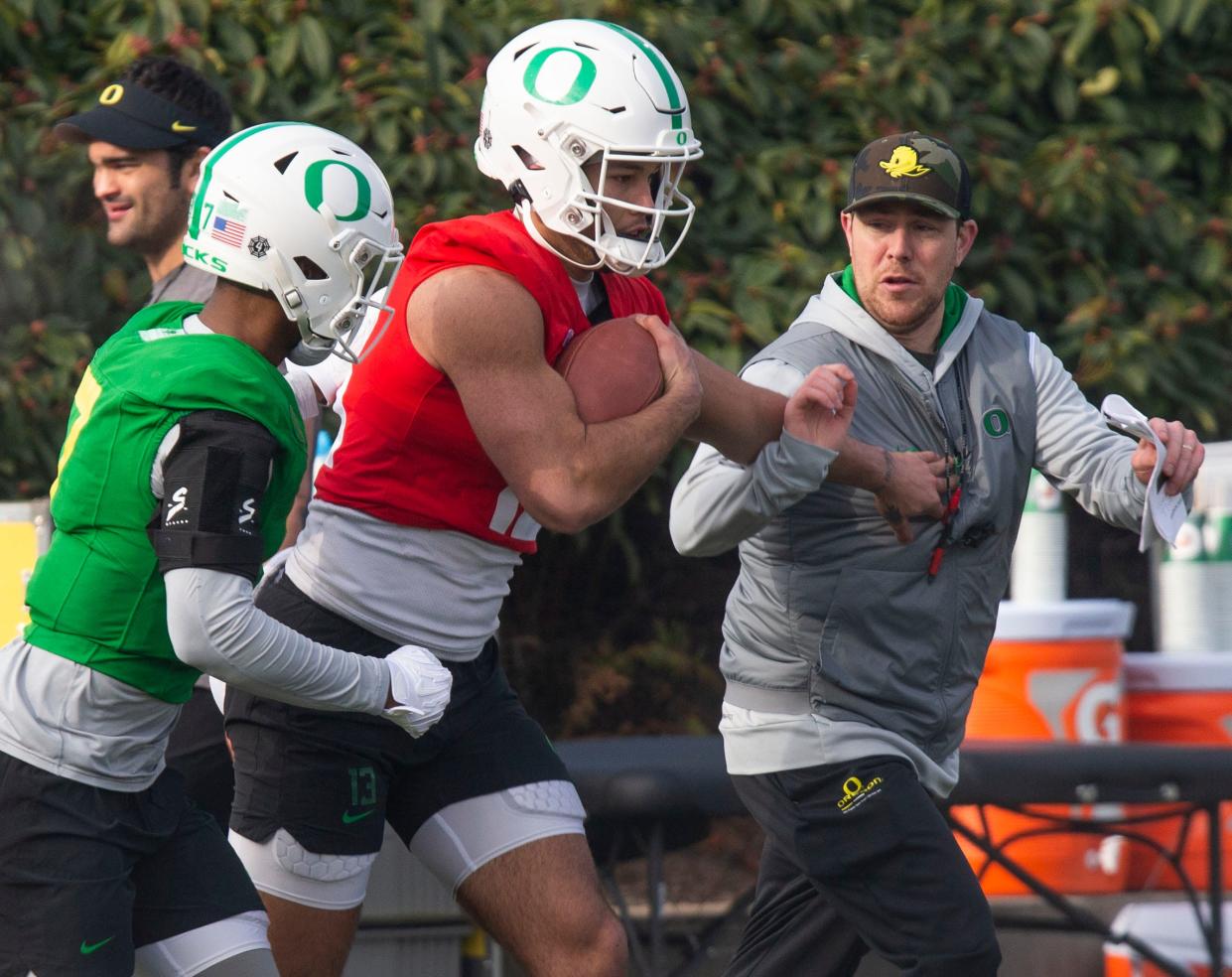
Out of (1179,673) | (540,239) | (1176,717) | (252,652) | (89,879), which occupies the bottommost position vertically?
(1176,717)

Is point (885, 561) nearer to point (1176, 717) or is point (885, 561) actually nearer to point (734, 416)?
point (734, 416)

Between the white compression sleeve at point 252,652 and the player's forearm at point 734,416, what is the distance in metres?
0.73

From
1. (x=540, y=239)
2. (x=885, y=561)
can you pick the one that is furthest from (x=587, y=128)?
(x=885, y=561)

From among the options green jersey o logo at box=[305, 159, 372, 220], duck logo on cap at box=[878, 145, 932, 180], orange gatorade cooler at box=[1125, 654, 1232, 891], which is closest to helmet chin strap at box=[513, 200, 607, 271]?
green jersey o logo at box=[305, 159, 372, 220]

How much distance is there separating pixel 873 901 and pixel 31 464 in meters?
2.99

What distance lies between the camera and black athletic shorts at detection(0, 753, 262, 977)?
2.77 m

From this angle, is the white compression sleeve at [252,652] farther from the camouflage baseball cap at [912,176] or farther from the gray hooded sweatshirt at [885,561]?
the camouflage baseball cap at [912,176]

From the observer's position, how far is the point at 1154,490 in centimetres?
353

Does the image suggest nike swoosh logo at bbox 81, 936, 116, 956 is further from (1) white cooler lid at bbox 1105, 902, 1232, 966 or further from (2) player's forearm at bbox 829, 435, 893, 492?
(1) white cooler lid at bbox 1105, 902, 1232, 966

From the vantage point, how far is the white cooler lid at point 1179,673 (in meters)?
5.24

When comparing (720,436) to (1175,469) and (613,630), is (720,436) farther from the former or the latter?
(613,630)

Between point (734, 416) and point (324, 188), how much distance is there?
0.79 meters

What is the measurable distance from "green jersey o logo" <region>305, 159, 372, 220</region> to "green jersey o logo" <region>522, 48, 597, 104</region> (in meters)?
0.38

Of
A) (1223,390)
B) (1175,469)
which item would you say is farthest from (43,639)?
(1223,390)
